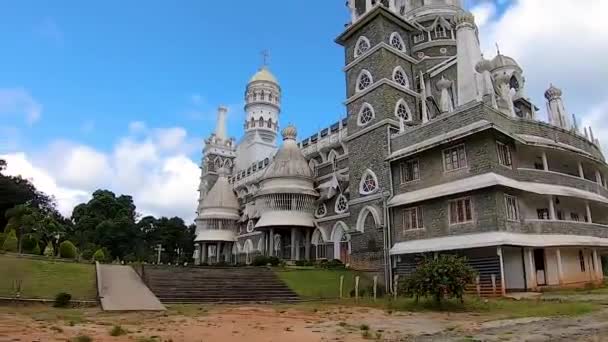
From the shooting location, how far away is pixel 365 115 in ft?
94.1

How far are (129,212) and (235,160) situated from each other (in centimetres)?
2077

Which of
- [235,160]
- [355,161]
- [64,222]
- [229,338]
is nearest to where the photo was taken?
[229,338]

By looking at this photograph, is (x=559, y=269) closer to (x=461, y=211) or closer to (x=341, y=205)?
→ (x=461, y=211)

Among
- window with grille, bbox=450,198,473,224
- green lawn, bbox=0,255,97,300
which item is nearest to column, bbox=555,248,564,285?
window with grille, bbox=450,198,473,224

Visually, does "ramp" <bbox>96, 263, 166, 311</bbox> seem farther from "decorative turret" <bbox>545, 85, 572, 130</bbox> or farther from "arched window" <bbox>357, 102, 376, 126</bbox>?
"decorative turret" <bbox>545, 85, 572, 130</bbox>

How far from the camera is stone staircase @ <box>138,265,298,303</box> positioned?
19.5 metres

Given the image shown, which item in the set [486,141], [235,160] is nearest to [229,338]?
[486,141]

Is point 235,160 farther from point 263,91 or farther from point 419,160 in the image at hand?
point 419,160

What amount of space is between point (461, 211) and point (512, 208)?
7.67 ft

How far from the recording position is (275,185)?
3466cm

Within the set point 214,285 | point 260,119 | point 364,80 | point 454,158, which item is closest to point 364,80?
point 364,80

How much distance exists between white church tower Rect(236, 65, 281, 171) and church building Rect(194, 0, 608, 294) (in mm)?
15002

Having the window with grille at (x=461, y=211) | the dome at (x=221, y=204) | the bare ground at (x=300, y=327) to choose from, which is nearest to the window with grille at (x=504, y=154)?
the window with grille at (x=461, y=211)

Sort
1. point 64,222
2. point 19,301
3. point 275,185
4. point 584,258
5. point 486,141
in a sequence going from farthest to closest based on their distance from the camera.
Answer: point 64,222, point 275,185, point 584,258, point 486,141, point 19,301
